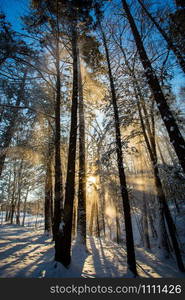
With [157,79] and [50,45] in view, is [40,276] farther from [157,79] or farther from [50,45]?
[50,45]

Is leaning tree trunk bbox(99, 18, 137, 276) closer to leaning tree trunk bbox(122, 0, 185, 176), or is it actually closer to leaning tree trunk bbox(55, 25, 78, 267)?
leaning tree trunk bbox(122, 0, 185, 176)

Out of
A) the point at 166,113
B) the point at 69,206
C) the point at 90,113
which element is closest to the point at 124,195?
the point at 69,206

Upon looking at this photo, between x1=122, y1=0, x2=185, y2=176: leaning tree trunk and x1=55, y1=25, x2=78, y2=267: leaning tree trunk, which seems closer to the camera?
x1=122, y1=0, x2=185, y2=176: leaning tree trunk

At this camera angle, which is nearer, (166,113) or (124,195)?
(166,113)

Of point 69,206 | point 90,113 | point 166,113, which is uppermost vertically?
point 90,113

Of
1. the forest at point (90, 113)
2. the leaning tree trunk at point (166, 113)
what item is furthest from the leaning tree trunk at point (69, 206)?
the leaning tree trunk at point (166, 113)

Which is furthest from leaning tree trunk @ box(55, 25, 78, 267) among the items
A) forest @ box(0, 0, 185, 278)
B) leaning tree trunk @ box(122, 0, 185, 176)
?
leaning tree trunk @ box(122, 0, 185, 176)

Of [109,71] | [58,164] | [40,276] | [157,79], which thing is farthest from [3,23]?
[40,276]

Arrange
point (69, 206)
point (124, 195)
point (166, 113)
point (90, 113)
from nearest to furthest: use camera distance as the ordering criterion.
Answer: point (166, 113)
point (69, 206)
point (124, 195)
point (90, 113)

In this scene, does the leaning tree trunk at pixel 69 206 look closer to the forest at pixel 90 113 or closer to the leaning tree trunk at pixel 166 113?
the forest at pixel 90 113

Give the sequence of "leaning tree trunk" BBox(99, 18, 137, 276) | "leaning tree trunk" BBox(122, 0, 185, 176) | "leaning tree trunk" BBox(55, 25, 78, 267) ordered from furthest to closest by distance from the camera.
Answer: "leaning tree trunk" BBox(99, 18, 137, 276), "leaning tree trunk" BBox(55, 25, 78, 267), "leaning tree trunk" BBox(122, 0, 185, 176)

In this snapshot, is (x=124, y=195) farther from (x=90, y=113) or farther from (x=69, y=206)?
(x=90, y=113)

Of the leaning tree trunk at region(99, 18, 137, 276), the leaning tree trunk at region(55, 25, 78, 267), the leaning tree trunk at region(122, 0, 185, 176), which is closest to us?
the leaning tree trunk at region(122, 0, 185, 176)

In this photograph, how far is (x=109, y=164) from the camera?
536 centimetres
